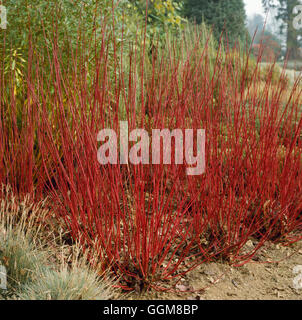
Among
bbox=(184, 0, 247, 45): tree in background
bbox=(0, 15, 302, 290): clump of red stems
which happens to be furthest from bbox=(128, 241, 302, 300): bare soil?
bbox=(184, 0, 247, 45): tree in background

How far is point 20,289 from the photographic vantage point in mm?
1744

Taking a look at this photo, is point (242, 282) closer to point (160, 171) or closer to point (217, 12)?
point (160, 171)

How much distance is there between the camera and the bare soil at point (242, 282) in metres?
1.92

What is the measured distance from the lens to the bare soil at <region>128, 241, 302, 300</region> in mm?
1915

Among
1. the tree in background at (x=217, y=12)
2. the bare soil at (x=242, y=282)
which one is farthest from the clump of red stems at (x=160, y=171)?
the tree in background at (x=217, y=12)

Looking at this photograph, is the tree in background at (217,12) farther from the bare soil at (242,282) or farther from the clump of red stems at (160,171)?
the bare soil at (242,282)

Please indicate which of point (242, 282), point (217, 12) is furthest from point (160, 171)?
point (217, 12)

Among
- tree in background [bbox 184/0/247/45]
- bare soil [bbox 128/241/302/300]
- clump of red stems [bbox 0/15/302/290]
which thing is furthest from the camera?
tree in background [bbox 184/0/247/45]

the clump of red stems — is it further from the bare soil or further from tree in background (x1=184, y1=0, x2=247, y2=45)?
tree in background (x1=184, y1=0, x2=247, y2=45)

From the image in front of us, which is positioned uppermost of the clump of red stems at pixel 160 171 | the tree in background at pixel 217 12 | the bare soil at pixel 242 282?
the tree in background at pixel 217 12

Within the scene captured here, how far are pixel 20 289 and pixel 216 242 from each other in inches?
47.1

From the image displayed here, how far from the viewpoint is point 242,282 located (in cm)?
208
